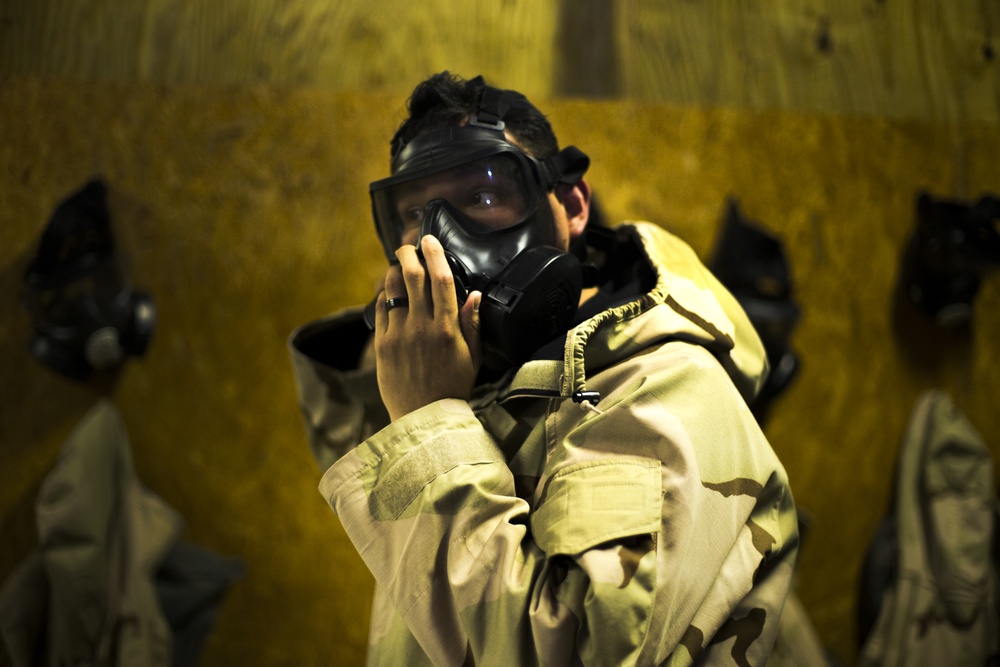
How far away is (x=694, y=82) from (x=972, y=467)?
1024mm

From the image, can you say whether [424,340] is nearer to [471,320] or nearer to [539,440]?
[471,320]

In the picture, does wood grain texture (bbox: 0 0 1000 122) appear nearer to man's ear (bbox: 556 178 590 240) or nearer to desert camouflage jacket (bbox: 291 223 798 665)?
man's ear (bbox: 556 178 590 240)

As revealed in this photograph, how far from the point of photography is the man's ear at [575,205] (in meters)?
1.12

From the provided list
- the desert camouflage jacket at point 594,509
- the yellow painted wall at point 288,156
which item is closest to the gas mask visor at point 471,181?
the desert camouflage jacket at point 594,509

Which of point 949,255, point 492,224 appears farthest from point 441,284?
point 949,255

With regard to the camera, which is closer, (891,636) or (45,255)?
(45,255)

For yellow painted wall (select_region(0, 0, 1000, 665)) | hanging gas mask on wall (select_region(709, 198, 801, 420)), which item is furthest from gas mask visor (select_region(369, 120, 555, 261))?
hanging gas mask on wall (select_region(709, 198, 801, 420))

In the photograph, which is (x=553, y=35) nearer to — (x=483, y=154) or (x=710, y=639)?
(x=483, y=154)

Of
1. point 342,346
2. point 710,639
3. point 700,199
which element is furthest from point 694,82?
point 710,639

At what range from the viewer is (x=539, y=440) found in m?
0.93

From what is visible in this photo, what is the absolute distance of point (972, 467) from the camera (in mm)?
1651

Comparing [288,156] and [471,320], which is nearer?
[471,320]

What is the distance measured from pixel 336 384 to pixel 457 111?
1.60 feet

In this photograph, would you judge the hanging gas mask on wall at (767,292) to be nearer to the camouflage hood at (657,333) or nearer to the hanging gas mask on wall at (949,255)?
the hanging gas mask on wall at (949,255)
